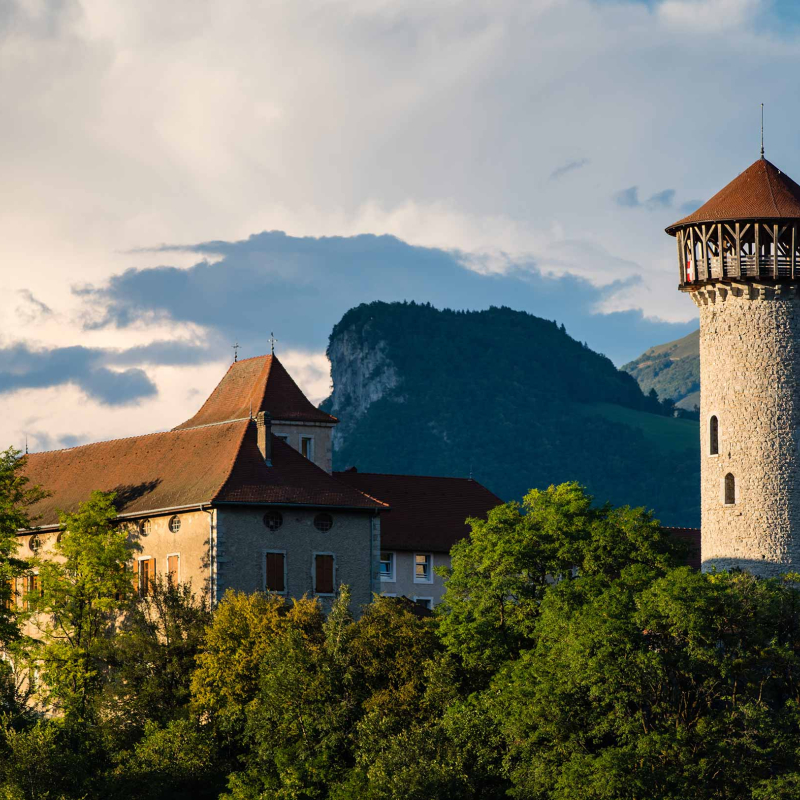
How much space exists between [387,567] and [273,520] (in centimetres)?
1883

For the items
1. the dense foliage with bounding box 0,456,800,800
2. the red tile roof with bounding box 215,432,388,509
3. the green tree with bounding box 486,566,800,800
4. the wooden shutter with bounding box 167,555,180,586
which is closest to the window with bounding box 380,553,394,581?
the red tile roof with bounding box 215,432,388,509

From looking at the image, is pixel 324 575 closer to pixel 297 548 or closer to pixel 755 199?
pixel 297 548

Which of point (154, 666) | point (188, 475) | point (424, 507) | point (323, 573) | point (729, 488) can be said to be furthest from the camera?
point (424, 507)

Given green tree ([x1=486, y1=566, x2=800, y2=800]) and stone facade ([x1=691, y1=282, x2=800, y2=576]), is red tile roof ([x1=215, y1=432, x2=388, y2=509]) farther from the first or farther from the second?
green tree ([x1=486, y1=566, x2=800, y2=800])

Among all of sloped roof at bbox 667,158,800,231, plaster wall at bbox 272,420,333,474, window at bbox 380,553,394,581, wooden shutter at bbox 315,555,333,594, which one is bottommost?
wooden shutter at bbox 315,555,333,594

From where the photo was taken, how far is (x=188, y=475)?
66562 millimetres

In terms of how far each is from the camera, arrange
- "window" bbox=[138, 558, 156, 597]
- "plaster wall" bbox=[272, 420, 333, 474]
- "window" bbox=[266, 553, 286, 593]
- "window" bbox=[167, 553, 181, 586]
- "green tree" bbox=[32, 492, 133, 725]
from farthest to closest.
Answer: "plaster wall" bbox=[272, 420, 333, 474], "window" bbox=[138, 558, 156, 597], "window" bbox=[167, 553, 181, 586], "window" bbox=[266, 553, 286, 593], "green tree" bbox=[32, 492, 133, 725]

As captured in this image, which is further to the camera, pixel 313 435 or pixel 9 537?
pixel 313 435

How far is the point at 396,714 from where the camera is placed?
5209 cm

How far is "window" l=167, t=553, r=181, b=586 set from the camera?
210ft

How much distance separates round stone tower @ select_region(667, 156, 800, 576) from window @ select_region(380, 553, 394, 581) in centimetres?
2228

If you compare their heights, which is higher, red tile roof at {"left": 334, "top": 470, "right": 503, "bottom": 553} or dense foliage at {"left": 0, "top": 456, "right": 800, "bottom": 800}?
red tile roof at {"left": 334, "top": 470, "right": 503, "bottom": 553}

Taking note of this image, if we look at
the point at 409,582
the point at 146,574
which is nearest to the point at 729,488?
the point at 146,574

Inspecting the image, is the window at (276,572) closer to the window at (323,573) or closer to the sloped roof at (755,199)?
the window at (323,573)
